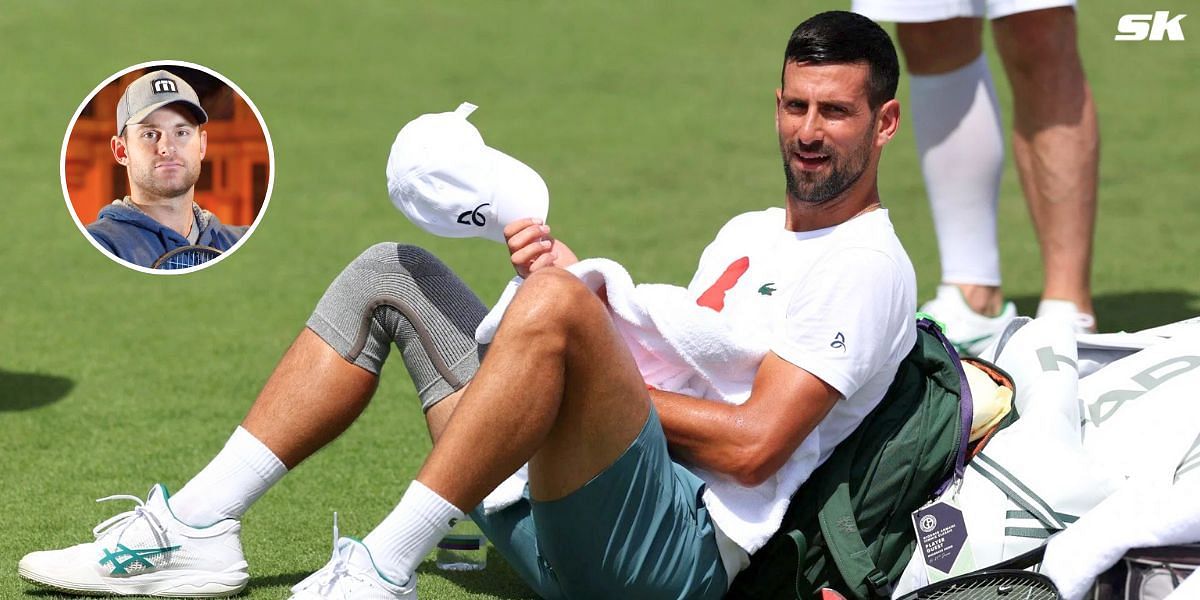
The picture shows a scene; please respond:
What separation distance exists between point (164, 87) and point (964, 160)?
8.37ft

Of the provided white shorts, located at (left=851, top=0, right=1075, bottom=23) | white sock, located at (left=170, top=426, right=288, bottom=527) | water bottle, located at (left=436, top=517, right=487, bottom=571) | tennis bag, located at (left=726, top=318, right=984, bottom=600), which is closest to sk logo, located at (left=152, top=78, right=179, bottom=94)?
white sock, located at (left=170, top=426, right=288, bottom=527)

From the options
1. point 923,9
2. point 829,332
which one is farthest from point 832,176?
point 923,9

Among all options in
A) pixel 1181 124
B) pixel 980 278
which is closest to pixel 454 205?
pixel 980 278

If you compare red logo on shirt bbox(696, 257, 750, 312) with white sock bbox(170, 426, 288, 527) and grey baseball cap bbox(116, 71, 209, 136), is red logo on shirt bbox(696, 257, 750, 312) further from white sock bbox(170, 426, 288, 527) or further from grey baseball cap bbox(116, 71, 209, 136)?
grey baseball cap bbox(116, 71, 209, 136)

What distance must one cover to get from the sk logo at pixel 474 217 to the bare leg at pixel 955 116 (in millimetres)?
2336

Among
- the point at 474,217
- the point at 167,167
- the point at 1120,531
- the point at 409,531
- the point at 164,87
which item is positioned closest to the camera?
the point at 1120,531

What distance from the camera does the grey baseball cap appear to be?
3359 mm

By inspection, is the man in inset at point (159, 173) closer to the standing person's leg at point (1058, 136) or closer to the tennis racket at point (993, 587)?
the tennis racket at point (993, 587)

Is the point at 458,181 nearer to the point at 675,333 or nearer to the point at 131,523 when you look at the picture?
the point at 675,333

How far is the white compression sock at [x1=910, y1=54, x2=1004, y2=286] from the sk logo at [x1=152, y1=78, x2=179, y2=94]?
95.9 inches

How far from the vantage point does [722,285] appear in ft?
10.2

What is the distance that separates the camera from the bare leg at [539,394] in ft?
8.63

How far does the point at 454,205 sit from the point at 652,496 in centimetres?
63

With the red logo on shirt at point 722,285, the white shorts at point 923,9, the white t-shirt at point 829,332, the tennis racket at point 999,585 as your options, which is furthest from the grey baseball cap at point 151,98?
the white shorts at point 923,9
